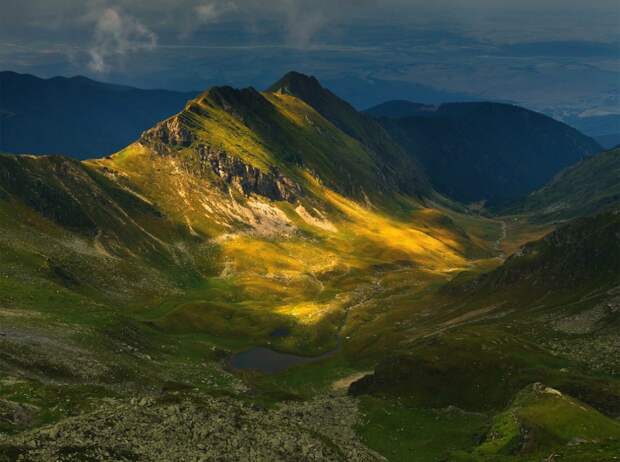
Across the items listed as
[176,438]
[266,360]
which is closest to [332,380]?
[266,360]

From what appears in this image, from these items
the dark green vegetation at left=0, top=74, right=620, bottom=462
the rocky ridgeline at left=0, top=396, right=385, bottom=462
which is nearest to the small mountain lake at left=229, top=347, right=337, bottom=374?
the dark green vegetation at left=0, top=74, right=620, bottom=462

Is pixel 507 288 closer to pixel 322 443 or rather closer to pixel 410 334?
pixel 410 334

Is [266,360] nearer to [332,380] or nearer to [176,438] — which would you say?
[332,380]

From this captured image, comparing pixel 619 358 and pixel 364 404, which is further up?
pixel 619 358

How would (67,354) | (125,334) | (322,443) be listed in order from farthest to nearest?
(125,334) → (67,354) → (322,443)

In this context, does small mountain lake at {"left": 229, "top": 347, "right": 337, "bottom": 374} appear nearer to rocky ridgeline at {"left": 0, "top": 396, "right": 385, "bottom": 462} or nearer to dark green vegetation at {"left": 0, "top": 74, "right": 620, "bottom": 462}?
dark green vegetation at {"left": 0, "top": 74, "right": 620, "bottom": 462}

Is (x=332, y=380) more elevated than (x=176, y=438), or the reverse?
(x=176, y=438)

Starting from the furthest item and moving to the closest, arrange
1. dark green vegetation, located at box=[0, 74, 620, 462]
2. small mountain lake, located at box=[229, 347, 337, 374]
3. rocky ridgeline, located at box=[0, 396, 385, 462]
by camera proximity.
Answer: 1. small mountain lake, located at box=[229, 347, 337, 374]
2. dark green vegetation, located at box=[0, 74, 620, 462]
3. rocky ridgeline, located at box=[0, 396, 385, 462]

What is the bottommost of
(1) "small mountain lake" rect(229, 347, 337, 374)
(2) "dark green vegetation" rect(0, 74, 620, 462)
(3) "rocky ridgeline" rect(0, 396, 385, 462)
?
(1) "small mountain lake" rect(229, 347, 337, 374)

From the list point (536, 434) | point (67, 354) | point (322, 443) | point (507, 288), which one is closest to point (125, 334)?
point (67, 354)
